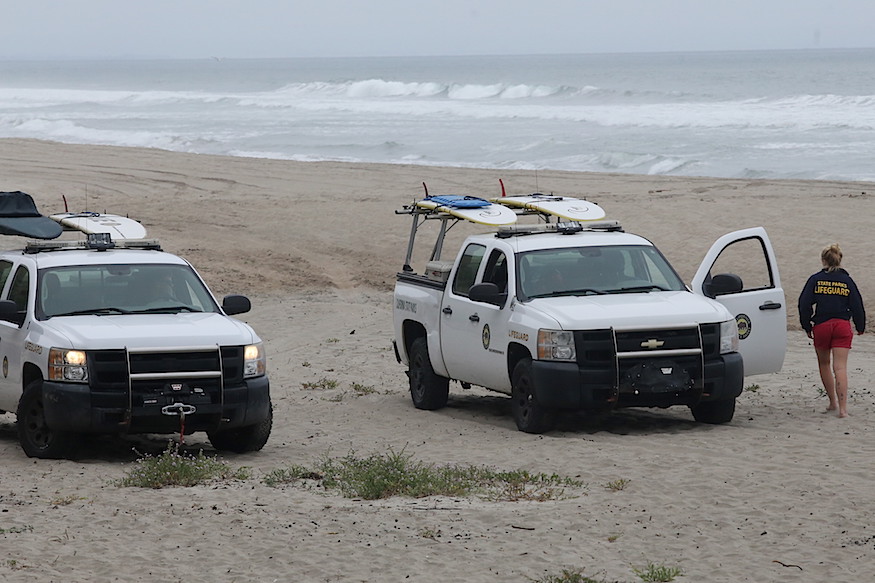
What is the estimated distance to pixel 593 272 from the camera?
12.5 metres

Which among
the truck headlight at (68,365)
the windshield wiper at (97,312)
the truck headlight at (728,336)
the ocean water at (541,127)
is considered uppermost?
the windshield wiper at (97,312)

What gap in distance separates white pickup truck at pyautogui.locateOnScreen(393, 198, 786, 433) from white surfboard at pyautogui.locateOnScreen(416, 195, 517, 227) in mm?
111

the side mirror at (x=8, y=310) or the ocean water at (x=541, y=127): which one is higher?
the side mirror at (x=8, y=310)

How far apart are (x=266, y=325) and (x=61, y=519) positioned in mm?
11311

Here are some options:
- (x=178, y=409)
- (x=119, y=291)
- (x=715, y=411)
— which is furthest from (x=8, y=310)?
(x=715, y=411)

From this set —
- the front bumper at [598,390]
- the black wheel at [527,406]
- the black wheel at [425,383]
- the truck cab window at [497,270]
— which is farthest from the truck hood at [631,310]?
the black wheel at [425,383]

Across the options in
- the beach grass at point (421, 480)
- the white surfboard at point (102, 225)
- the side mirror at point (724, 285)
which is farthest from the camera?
the white surfboard at point (102, 225)

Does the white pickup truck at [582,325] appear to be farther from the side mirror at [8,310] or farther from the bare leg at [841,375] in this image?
the side mirror at [8,310]

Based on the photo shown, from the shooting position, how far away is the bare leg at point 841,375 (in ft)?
40.8

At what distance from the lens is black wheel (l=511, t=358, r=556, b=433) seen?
1177 cm

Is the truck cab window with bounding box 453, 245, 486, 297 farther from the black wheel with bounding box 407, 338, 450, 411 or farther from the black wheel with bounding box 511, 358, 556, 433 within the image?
the black wheel with bounding box 511, 358, 556, 433

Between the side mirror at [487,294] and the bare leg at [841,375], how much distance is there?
3040 millimetres

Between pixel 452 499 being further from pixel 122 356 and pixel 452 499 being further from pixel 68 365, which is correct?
pixel 68 365

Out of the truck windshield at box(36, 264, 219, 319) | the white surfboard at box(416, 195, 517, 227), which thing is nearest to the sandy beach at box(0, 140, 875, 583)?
the truck windshield at box(36, 264, 219, 319)
